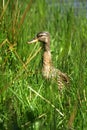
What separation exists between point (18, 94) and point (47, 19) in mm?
3868

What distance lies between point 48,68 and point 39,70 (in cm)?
9

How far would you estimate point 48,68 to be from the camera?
560 centimetres

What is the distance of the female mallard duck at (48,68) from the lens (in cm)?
521

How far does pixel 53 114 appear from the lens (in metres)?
3.70

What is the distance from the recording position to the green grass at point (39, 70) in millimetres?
3734

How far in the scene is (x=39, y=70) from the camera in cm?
559

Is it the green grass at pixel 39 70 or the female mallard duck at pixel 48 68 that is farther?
the female mallard duck at pixel 48 68

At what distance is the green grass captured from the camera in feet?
12.3

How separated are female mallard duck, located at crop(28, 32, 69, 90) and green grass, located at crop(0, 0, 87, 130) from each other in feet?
0.27

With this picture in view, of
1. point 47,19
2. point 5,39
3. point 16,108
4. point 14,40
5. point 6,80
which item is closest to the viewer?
point 16,108

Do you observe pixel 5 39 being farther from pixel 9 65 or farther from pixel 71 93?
pixel 71 93

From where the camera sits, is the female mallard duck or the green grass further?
the female mallard duck

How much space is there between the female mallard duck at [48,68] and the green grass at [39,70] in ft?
0.27

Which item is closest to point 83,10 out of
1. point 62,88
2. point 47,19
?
point 47,19
